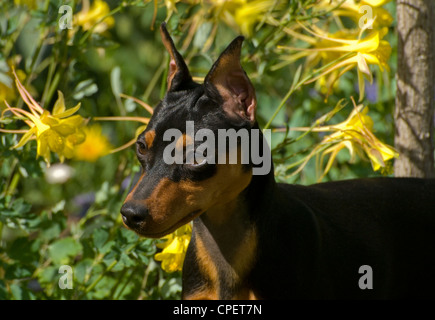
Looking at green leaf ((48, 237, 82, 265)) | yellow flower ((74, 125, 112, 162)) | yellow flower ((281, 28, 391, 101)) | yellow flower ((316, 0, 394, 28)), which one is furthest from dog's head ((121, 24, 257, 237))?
yellow flower ((74, 125, 112, 162))

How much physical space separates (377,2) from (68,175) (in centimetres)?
180

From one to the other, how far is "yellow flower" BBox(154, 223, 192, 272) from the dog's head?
300mm

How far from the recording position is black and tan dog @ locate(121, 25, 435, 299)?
144 cm

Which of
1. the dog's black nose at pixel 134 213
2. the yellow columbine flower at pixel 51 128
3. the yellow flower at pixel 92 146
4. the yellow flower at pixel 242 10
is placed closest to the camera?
the dog's black nose at pixel 134 213

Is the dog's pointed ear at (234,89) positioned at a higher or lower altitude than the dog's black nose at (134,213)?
higher

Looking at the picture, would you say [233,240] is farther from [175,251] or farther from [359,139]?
[359,139]

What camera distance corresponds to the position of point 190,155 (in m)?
1.45

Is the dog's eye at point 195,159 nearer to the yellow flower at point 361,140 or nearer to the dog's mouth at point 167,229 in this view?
the dog's mouth at point 167,229

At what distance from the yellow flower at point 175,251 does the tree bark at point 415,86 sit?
73cm

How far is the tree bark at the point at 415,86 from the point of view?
2.16 metres

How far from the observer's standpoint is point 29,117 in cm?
173

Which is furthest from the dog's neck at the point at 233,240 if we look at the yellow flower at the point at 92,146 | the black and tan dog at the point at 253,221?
the yellow flower at the point at 92,146

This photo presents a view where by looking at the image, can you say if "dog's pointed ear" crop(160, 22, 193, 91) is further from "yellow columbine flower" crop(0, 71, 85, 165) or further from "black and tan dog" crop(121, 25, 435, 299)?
"yellow columbine flower" crop(0, 71, 85, 165)

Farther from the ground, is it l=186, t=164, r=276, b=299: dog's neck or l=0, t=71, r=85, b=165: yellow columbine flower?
l=0, t=71, r=85, b=165: yellow columbine flower
